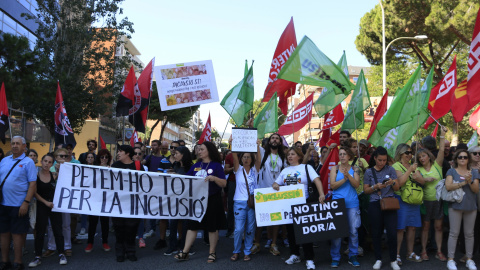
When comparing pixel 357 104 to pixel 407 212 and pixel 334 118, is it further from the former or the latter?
pixel 407 212

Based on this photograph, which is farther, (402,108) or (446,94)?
(446,94)

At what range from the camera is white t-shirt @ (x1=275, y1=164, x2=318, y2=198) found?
6398mm

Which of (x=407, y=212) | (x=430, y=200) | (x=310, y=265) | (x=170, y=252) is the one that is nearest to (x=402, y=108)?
(x=430, y=200)

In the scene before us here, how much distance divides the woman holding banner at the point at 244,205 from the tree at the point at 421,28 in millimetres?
13793

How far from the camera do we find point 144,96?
11.2m

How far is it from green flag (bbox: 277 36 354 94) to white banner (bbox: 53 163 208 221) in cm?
249

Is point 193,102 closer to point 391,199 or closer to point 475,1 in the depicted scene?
point 391,199

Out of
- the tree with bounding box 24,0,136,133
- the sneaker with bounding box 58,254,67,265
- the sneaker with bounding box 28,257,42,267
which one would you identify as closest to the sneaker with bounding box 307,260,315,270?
the sneaker with bounding box 58,254,67,265

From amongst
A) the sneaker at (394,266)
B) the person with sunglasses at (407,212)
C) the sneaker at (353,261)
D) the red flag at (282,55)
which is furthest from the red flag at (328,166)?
the red flag at (282,55)

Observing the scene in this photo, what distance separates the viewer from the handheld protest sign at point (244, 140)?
6.55 m

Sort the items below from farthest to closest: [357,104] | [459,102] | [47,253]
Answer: [357,104]
[459,102]
[47,253]

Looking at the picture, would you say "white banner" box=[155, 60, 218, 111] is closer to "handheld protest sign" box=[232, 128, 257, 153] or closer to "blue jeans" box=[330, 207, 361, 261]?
"handheld protest sign" box=[232, 128, 257, 153]

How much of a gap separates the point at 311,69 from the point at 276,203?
8.15 feet

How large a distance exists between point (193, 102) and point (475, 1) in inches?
624
